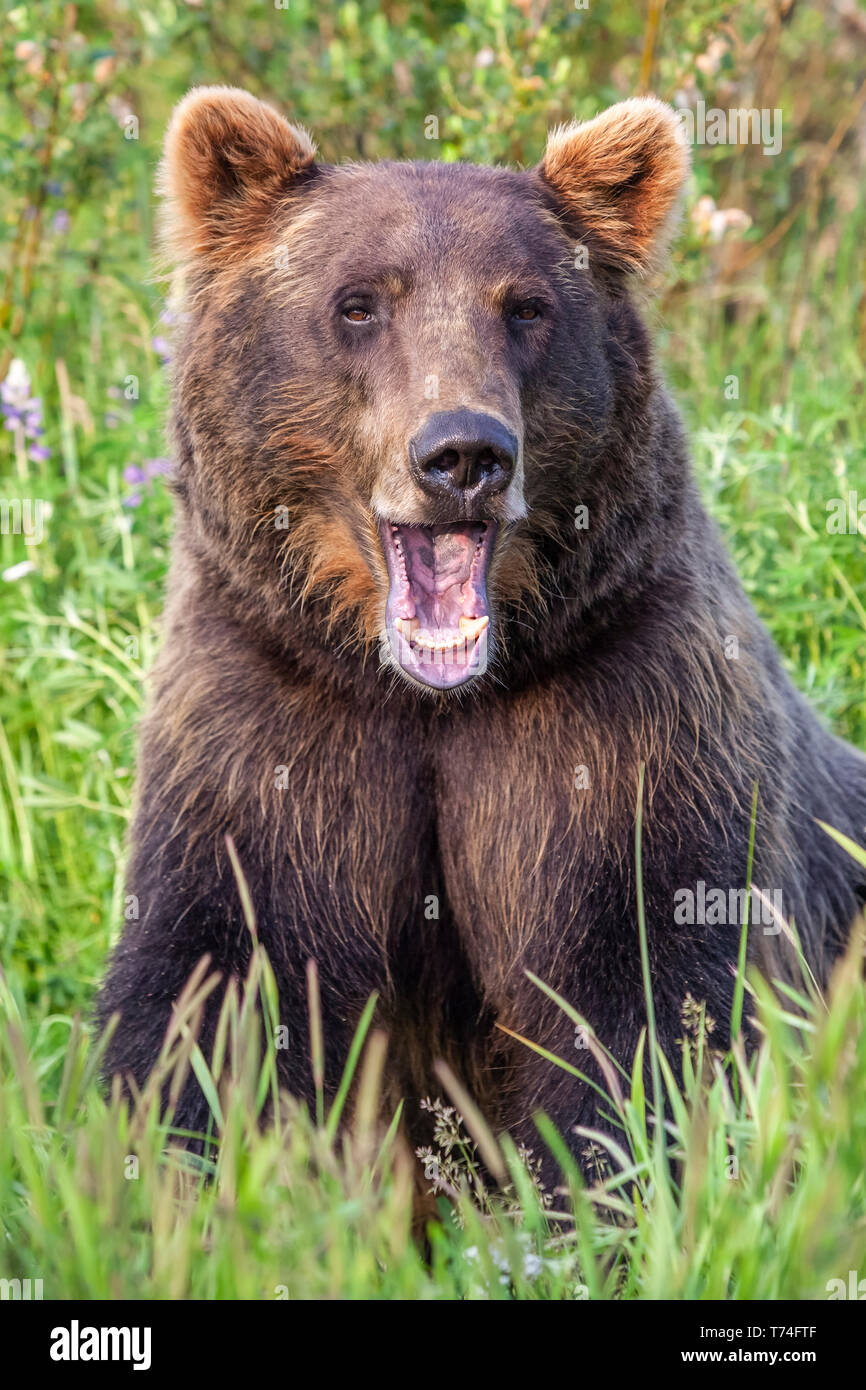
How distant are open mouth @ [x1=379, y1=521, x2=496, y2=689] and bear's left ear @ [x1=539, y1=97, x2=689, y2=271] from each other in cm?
80

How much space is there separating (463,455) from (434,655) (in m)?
0.45

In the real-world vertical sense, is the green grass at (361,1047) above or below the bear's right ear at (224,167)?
below

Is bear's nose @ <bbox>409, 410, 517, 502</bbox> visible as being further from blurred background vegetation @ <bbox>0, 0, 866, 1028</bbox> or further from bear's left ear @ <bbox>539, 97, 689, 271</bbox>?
blurred background vegetation @ <bbox>0, 0, 866, 1028</bbox>

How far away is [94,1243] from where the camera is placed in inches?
89.3

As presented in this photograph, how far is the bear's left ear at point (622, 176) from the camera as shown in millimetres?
3854

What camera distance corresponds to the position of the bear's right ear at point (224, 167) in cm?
372

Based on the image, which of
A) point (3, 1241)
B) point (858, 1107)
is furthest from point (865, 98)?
point (3, 1241)

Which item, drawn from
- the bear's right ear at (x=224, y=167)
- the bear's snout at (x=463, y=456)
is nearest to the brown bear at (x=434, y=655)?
the bear's right ear at (x=224, y=167)

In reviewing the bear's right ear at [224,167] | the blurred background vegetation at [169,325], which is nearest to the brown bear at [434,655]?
the bear's right ear at [224,167]

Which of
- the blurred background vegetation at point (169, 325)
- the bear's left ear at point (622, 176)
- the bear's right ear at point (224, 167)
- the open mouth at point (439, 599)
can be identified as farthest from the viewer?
the blurred background vegetation at point (169, 325)

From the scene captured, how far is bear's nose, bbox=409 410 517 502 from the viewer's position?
3227 mm

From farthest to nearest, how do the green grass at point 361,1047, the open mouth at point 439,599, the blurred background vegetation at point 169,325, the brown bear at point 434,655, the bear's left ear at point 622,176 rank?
the blurred background vegetation at point 169,325 < the bear's left ear at point 622,176 < the brown bear at point 434,655 < the open mouth at point 439,599 < the green grass at point 361,1047

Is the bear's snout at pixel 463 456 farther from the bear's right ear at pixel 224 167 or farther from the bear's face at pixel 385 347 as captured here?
the bear's right ear at pixel 224 167

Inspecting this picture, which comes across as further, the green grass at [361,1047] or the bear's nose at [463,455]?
the bear's nose at [463,455]
